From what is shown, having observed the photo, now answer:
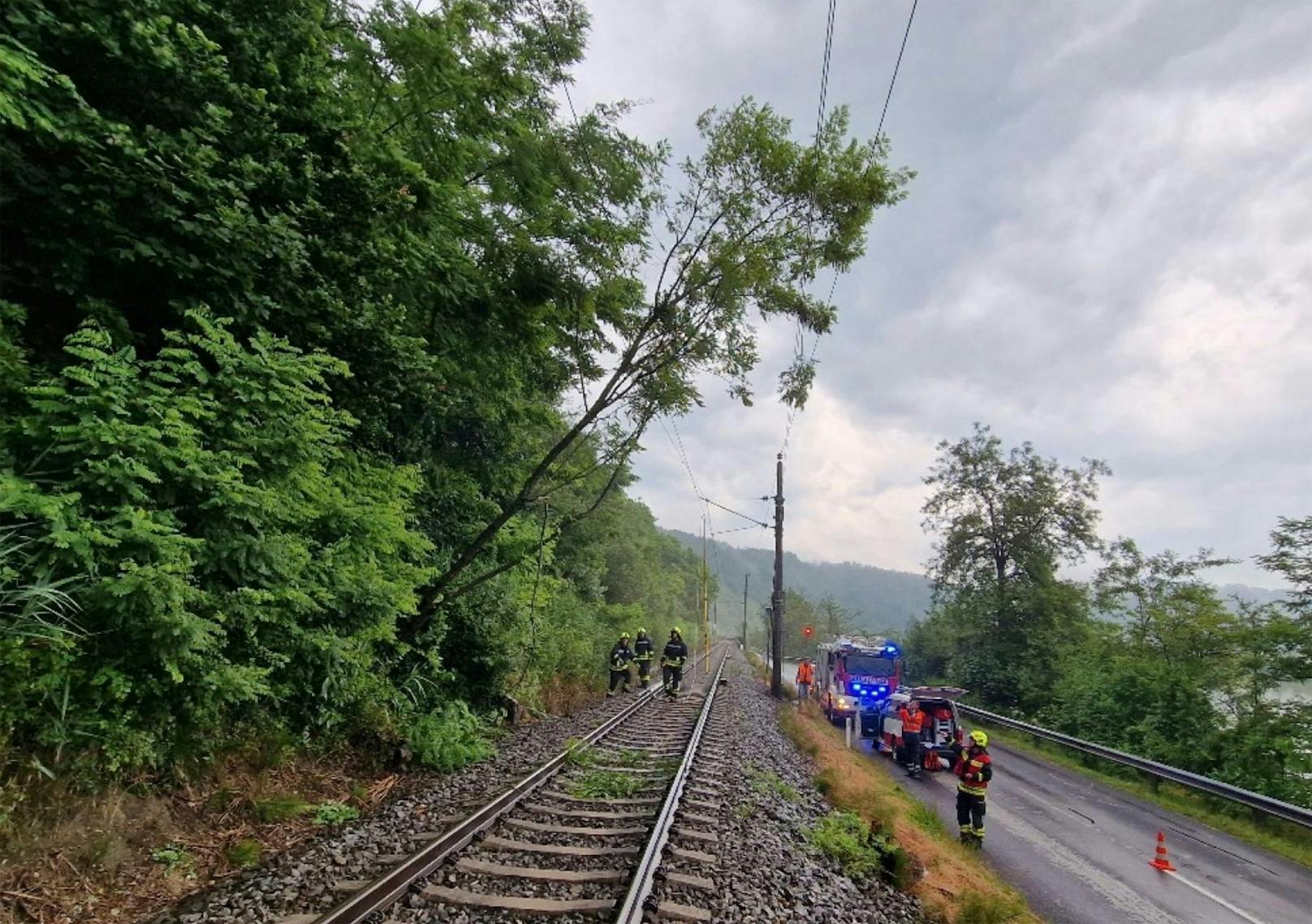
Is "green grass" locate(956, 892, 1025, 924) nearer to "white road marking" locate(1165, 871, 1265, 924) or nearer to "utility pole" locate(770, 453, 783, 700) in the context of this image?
"white road marking" locate(1165, 871, 1265, 924)

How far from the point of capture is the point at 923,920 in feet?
19.7

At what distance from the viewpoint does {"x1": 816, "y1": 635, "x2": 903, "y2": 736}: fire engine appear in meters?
19.5

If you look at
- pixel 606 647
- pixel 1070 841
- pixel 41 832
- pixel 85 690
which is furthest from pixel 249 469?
pixel 606 647

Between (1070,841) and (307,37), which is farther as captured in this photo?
(1070,841)

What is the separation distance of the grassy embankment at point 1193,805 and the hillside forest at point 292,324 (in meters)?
12.6

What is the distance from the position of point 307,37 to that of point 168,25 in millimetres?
1564

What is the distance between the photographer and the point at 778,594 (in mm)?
23281

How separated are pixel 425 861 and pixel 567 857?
117cm

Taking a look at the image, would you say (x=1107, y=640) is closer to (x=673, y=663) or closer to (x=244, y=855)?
(x=673, y=663)

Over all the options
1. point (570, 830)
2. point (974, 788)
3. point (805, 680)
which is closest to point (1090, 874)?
point (974, 788)

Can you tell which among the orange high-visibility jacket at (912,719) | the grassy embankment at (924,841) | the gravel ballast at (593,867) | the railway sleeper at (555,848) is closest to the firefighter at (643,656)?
the grassy embankment at (924,841)

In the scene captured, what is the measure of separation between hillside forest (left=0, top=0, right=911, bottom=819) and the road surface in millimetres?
8146

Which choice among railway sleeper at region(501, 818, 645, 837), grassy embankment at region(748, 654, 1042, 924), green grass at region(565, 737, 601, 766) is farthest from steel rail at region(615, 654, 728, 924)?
grassy embankment at region(748, 654, 1042, 924)

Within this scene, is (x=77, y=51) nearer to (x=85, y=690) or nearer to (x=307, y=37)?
(x=307, y=37)
